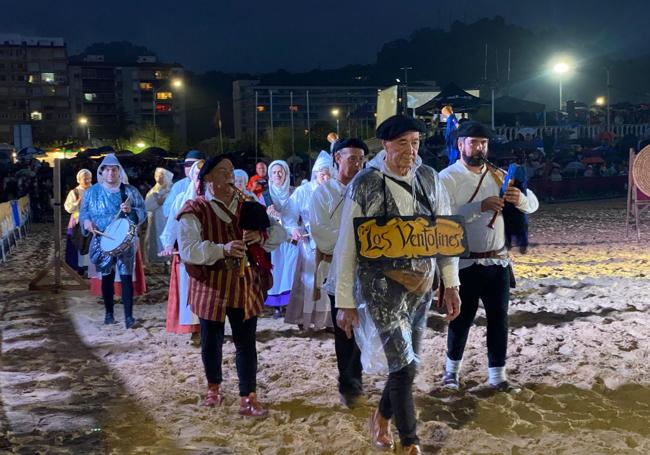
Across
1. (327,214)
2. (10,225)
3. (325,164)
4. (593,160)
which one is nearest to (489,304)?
(327,214)

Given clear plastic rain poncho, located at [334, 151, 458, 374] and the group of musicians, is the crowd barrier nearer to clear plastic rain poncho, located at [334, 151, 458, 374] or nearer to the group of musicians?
the group of musicians

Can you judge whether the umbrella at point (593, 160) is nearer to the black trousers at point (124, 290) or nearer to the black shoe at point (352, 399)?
the black trousers at point (124, 290)

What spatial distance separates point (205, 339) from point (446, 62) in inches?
4916

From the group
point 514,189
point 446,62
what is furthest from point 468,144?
point 446,62

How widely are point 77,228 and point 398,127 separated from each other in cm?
573

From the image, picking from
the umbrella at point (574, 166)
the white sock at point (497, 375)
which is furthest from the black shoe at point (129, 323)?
the umbrella at point (574, 166)

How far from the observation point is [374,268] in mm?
3623

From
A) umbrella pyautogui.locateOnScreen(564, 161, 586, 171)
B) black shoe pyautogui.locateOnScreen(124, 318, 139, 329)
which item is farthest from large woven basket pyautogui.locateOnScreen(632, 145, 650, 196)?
umbrella pyautogui.locateOnScreen(564, 161, 586, 171)

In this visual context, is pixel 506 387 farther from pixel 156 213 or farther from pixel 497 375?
pixel 156 213

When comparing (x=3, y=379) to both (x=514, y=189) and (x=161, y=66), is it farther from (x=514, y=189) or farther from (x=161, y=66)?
(x=161, y=66)

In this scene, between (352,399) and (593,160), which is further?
(593,160)

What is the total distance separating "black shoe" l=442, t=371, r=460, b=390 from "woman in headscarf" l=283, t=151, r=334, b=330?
1.57m

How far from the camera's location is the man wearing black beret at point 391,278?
3.60m

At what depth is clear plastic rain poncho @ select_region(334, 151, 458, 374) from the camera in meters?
3.60
